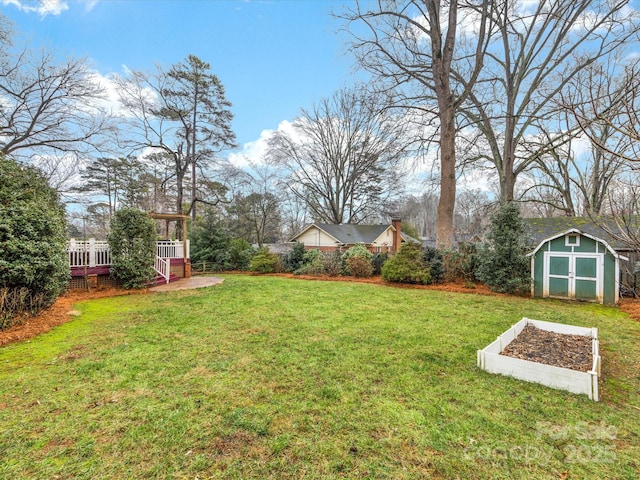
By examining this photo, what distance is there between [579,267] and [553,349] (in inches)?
225

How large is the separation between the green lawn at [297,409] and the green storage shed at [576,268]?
316 centimetres

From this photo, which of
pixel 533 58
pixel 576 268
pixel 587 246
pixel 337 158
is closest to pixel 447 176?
pixel 587 246

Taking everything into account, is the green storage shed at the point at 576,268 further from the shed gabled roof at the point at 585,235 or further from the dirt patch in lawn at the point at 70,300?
the dirt patch in lawn at the point at 70,300

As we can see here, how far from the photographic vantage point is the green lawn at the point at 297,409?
6.37 ft

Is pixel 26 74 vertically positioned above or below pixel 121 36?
below

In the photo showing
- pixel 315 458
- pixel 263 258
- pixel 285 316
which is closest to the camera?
pixel 315 458

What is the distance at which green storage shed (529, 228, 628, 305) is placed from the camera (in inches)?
291

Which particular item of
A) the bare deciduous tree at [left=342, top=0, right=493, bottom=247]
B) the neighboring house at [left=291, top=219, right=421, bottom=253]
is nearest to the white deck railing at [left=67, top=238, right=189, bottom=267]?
the bare deciduous tree at [left=342, top=0, right=493, bottom=247]

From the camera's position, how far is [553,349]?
3.77 m

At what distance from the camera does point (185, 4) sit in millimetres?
9945

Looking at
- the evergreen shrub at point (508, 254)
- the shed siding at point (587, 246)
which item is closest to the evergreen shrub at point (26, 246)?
the evergreen shrub at point (508, 254)

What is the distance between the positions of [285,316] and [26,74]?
15.2 metres

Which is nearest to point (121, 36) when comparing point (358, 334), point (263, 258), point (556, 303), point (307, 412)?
point (263, 258)

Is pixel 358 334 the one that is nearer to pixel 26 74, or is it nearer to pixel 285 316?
pixel 285 316
